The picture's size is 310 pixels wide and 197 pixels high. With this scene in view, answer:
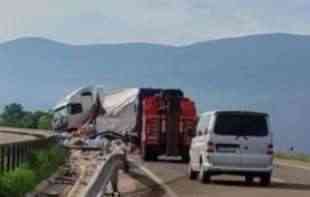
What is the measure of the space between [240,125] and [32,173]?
291 inches

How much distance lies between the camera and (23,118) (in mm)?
122938

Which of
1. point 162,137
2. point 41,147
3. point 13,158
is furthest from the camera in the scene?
point 162,137

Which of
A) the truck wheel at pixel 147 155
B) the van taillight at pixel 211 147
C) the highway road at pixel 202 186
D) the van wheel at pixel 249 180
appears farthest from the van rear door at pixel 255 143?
the truck wheel at pixel 147 155

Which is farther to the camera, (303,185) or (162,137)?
(162,137)

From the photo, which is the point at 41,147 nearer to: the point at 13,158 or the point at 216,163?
the point at 216,163

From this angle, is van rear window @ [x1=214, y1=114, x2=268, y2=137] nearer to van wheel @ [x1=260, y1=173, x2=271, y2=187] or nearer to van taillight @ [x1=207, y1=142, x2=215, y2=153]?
van taillight @ [x1=207, y1=142, x2=215, y2=153]

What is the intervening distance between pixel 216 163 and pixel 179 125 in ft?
58.6

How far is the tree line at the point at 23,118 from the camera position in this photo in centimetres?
10672

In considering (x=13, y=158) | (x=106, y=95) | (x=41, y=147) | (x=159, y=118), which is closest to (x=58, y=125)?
(x=106, y=95)

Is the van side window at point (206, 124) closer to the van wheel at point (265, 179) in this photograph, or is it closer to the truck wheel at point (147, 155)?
the van wheel at point (265, 179)

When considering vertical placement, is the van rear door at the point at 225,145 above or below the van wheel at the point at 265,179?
above

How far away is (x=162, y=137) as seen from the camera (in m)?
48.3

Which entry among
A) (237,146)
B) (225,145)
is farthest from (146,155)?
(237,146)

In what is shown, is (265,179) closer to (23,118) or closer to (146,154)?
(146,154)
